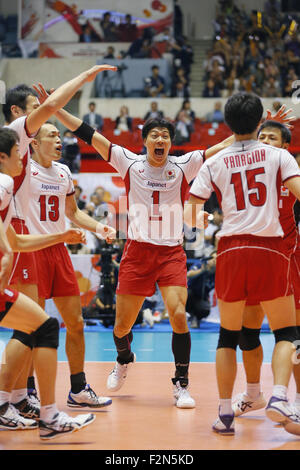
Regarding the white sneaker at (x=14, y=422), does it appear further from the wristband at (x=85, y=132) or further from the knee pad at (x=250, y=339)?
the wristband at (x=85, y=132)

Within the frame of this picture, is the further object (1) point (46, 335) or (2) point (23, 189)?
(2) point (23, 189)

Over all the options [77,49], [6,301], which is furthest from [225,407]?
[77,49]

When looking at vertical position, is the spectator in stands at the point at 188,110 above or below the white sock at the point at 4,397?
below

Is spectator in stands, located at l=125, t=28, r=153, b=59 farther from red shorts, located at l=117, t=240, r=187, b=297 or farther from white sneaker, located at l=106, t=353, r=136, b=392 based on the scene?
white sneaker, located at l=106, t=353, r=136, b=392

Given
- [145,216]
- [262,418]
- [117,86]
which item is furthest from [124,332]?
[117,86]

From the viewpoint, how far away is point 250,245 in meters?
4.61

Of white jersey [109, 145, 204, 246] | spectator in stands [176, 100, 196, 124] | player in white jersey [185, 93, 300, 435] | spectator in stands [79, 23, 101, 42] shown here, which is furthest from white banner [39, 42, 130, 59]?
player in white jersey [185, 93, 300, 435]

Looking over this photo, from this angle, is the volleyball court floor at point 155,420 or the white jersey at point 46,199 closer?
the volleyball court floor at point 155,420

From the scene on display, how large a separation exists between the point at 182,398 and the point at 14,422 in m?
1.53

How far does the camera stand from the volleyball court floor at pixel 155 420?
14.5 feet

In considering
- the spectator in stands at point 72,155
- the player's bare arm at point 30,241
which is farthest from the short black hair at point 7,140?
the spectator in stands at point 72,155

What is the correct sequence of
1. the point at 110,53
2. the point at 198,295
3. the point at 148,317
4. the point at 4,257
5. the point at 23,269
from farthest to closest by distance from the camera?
the point at 110,53
the point at 148,317
the point at 198,295
the point at 23,269
the point at 4,257

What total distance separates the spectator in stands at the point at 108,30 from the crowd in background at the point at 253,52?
3456 millimetres

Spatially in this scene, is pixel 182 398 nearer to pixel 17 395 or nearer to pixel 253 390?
pixel 253 390
